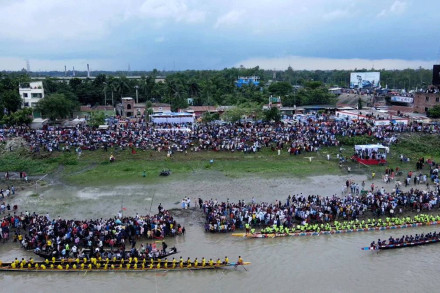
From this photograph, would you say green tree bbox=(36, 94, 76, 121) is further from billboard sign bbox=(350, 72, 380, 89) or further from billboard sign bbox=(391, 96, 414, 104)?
billboard sign bbox=(350, 72, 380, 89)

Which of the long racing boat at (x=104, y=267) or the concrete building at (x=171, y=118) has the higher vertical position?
the concrete building at (x=171, y=118)

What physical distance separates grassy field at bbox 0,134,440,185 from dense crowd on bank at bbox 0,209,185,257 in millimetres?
7993

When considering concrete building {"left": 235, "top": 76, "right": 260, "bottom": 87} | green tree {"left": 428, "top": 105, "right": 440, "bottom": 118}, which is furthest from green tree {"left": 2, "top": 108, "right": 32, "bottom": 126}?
concrete building {"left": 235, "top": 76, "right": 260, "bottom": 87}

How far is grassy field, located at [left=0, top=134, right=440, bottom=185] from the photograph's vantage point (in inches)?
1164

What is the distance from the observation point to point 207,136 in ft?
125

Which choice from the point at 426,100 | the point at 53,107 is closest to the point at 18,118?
the point at 53,107

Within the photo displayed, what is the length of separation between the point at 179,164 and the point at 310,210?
13703 millimetres

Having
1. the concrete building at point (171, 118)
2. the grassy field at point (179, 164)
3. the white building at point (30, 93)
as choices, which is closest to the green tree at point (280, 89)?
the concrete building at point (171, 118)

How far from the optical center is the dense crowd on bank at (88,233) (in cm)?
1783

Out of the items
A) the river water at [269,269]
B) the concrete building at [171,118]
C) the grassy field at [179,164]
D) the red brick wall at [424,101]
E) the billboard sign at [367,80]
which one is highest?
the billboard sign at [367,80]

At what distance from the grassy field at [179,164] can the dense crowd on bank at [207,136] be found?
1.08 m

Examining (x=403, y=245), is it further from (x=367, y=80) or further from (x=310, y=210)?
(x=367, y=80)

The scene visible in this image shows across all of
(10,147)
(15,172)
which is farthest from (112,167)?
(10,147)

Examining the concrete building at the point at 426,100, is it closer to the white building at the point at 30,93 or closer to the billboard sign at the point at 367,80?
the billboard sign at the point at 367,80
